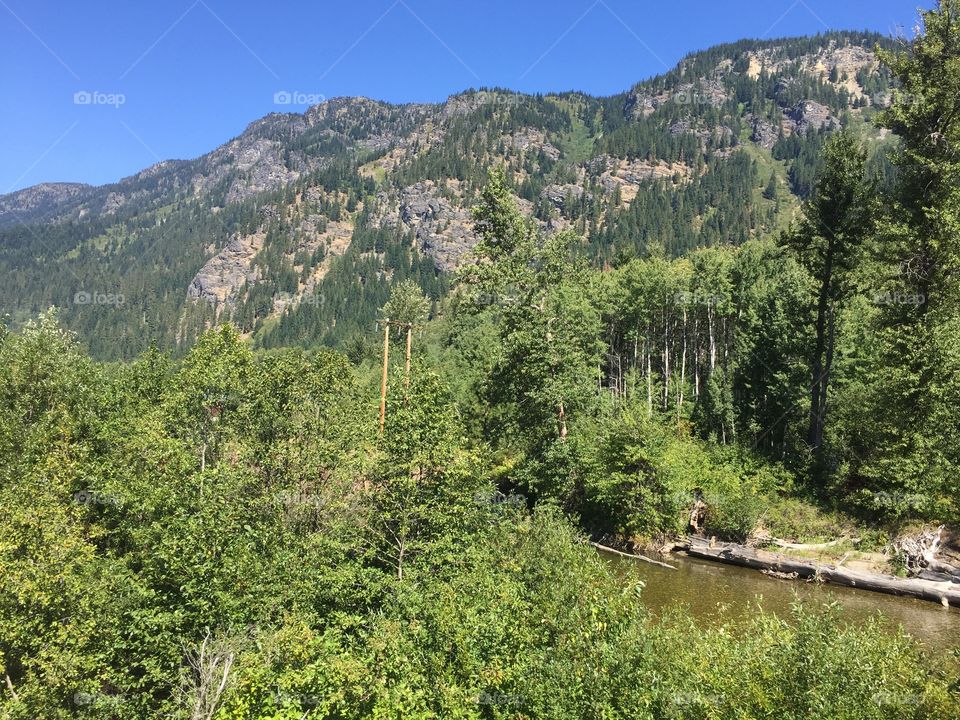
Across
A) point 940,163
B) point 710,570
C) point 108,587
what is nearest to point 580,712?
point 108,587

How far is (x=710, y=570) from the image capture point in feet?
84.2

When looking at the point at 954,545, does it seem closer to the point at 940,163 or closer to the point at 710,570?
the point at 710,570

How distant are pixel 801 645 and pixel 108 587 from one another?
15894mm

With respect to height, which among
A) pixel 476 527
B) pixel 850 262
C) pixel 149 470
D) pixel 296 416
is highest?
pixel 850 262

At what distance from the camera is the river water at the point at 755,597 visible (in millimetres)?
18438

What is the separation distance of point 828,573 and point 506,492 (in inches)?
706

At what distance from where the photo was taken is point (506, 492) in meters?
35.4

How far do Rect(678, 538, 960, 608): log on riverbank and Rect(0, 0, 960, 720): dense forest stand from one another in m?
1.56

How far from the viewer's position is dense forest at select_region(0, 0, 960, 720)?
10641 millimetres
